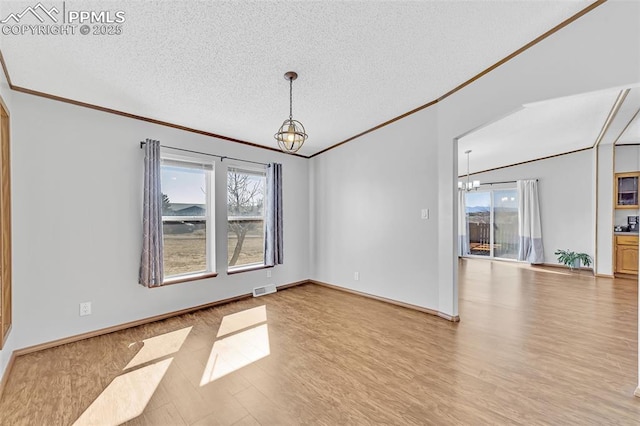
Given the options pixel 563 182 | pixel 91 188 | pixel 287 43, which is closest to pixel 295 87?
pixel 287 43

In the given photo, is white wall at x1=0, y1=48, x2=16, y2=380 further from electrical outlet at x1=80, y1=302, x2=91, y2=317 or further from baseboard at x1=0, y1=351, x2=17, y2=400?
electrical outlet at x1=80, y1=302, x2=91, y2=317

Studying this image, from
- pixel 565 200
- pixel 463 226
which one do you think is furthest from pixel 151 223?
pixel 565 200

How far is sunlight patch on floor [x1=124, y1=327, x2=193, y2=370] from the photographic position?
2.40 meters

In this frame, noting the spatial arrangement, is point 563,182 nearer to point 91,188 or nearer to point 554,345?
point 554,345

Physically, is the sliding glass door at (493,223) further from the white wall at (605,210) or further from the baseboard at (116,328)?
the baseboard at (116,328)

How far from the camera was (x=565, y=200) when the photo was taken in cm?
641

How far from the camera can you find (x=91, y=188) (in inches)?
113

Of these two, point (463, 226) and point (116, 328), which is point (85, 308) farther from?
point (463, 226)

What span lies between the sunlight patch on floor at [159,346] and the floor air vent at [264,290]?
1.38 meters

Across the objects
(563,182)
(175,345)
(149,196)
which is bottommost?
(175,345)

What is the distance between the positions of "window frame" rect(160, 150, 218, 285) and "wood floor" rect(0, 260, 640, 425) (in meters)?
0.57

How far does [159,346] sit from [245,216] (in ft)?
7.33

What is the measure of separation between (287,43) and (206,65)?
2.59ft

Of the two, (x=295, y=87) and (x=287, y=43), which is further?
(x=295, y=87)
